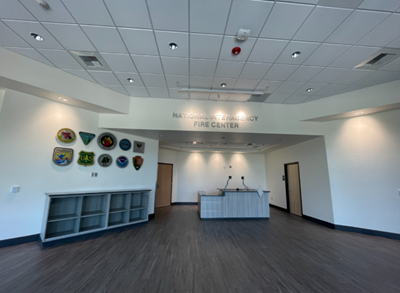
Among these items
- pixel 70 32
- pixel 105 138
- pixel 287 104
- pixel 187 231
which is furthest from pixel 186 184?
pixel 70 32

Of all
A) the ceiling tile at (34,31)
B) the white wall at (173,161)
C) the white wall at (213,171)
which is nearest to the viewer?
the ceiling tile at (34,31)

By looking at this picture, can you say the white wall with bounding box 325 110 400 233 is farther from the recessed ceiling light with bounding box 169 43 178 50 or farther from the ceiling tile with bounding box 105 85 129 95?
the ceiling tile with bounding box 105 85 129 95

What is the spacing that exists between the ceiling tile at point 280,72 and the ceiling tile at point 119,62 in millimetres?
3088

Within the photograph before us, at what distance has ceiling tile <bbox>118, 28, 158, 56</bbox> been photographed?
2.66 meters

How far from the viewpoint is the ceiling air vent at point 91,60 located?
3.19 m

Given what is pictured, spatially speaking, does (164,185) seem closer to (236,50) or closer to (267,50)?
(236,50)

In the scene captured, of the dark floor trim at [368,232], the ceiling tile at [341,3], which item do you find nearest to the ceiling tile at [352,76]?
the ceiling tile at [341,3]

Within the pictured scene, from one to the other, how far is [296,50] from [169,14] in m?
2.35

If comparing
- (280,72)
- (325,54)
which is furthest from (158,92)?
(325,54)

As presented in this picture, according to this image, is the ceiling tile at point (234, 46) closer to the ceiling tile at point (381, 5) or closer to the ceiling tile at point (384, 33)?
the ceiling tile at point (381, 5)

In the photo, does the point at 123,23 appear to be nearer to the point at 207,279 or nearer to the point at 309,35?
the point at 309,35

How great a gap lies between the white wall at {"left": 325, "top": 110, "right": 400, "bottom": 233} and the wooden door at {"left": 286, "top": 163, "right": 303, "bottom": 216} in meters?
1.66

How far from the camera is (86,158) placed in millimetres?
4395

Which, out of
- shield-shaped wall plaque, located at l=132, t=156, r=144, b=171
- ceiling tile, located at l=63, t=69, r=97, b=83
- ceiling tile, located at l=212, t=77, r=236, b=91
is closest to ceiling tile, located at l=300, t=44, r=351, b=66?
ceiling tile, located at l=212, t=77, r=236, b=91
